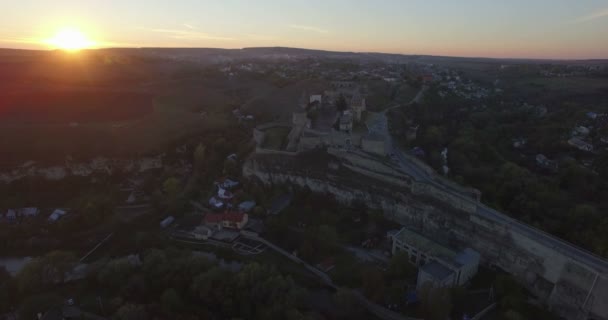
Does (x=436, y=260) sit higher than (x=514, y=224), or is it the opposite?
(x=514, y=224)

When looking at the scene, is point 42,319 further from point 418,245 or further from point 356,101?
point 356,101

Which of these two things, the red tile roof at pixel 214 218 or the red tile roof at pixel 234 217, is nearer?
the red tile roof at pixel 234 217

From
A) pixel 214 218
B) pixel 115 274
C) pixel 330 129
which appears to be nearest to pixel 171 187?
pixel 214 218

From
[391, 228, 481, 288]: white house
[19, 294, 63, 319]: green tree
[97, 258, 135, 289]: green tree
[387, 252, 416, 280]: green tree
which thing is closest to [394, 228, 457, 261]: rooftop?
[391, 228, 481, 288]: white house

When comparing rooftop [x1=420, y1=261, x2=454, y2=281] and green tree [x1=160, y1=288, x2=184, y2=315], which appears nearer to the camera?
green tree [x1=160, y1=288, x2=184, y2=315]

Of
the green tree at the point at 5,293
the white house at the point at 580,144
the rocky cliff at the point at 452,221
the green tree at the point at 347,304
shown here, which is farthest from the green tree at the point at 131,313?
the white house at the point at 580,144

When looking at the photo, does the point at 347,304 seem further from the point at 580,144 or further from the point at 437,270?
the point at 580,144

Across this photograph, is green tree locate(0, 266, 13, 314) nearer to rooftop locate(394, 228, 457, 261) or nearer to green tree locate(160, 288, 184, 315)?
green tree locate(160, 288, 184, 315)

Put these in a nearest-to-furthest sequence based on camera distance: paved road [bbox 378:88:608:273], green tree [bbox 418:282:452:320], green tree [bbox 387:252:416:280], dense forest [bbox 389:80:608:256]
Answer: green tree [bbox 418:282:452:320] → paved road [bbox 378:88:608:273] → green tree [bbox 387:252:416:280] → dense forest [bbox 389:80:608:256]

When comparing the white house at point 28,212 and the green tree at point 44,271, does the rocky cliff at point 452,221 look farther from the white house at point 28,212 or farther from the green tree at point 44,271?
the white house at point 28,212

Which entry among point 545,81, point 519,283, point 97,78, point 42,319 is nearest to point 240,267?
point 42,319

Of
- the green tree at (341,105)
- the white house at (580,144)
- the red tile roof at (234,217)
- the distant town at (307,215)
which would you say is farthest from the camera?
the white house at (580,144)
